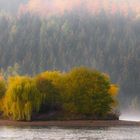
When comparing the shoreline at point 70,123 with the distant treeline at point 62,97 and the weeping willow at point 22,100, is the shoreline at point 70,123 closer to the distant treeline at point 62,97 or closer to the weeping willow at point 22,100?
the weeping willow at point 22,100

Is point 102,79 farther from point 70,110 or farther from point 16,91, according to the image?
point 16,91

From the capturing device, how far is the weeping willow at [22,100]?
14888cm

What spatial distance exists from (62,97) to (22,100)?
1216 centimetres

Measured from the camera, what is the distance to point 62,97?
157625 millimetres

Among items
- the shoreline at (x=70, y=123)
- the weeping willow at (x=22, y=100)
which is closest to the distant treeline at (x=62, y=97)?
the weeping willow at (x=22, y=100)

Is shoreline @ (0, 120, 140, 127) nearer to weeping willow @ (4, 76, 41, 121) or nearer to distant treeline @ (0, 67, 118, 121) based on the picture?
weeping willow @ (4, 76, 41, 121)

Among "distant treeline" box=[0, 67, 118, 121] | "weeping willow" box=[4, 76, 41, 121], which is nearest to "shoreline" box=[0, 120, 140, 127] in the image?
"weeping willow" box=[4, 76, 41, 121]

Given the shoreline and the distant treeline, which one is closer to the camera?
the shoreline

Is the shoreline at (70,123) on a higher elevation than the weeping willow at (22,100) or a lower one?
lower

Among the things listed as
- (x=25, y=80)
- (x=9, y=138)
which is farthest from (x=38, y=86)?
(x=9, y=138)

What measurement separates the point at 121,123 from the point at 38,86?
942 inches

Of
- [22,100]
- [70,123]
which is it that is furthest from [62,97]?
[22,100]

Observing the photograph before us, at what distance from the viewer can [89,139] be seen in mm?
99688

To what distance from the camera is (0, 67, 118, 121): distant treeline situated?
151 meters
